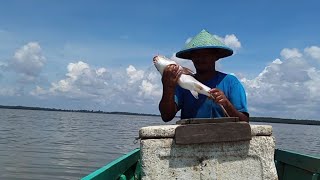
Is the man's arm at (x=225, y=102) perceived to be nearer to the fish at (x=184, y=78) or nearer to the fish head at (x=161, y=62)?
the fish at (x=184, y=78)

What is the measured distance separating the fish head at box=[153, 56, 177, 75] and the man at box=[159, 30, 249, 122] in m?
0.09

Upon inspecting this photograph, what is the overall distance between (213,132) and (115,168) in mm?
1364

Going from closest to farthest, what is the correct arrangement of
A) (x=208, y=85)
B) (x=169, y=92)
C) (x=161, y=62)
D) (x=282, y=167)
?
1. (x=161, y=62)
2. (x=169, y=92)
3. (x=208, y=85)
4. (x=282, y=167)

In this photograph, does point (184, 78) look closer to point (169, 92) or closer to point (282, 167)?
point (169, 92)

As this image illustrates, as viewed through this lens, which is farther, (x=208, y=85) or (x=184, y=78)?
(x=208, y=85)

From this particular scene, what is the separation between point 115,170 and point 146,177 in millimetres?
941

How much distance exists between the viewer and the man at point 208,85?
3851 millimetres

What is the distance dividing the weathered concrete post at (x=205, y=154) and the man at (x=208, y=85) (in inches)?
14.5

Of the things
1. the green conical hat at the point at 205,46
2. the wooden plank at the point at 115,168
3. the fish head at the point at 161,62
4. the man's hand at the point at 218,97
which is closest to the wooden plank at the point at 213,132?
the man's hand at the point at 218,97

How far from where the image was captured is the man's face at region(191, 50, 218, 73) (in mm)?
4207

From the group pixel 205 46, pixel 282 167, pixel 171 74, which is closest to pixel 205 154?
pixel 171 74

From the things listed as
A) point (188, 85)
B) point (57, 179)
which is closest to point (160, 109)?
point (188, 85)

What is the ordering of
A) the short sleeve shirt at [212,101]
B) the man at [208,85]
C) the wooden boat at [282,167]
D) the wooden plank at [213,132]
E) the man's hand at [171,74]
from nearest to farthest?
the wooden plank at [213,132] → the man's hand at [171,74] → the man at [208,85] → the short sleeve shirt at [212,101] → the wooden boat at [282,167]

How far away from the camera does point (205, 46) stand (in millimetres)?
4027
